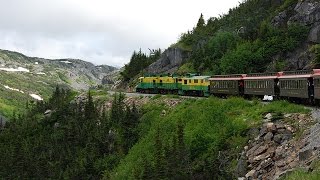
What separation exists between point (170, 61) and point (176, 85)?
6011cm

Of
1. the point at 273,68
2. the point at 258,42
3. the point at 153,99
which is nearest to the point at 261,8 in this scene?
the point at 258,42

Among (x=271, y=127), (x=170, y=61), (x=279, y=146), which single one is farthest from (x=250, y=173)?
(x=170, y=61)

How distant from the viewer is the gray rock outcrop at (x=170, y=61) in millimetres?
130375

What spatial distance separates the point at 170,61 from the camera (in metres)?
134

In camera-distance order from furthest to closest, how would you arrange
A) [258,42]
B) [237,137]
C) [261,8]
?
1. [261,8]
2. [258,42]
3. [237,137]

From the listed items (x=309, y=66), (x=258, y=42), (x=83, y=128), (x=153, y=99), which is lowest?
(x=83, y=128)

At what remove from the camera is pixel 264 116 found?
34938 mm

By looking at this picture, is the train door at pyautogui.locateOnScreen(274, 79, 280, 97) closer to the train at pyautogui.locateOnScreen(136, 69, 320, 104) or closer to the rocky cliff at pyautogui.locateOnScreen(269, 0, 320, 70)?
the train at pyautogui.locateOnScreen(136, 69, 320, 104)

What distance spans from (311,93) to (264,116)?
6861mm

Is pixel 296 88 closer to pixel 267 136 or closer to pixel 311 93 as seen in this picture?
pixel 311 93

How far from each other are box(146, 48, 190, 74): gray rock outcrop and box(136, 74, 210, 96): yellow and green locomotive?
41304 millimetres

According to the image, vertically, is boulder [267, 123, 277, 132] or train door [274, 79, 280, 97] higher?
train door [274, 79, 280, 97]

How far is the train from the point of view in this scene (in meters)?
39.3

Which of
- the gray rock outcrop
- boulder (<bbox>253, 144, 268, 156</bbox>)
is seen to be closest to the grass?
boulder (<bbox>253, 144, 268, 156</bbox>)
